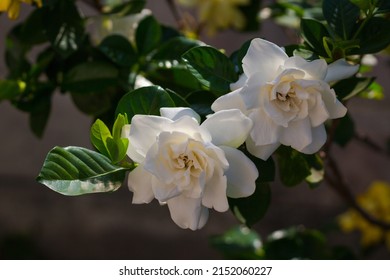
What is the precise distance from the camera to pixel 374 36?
0.69m

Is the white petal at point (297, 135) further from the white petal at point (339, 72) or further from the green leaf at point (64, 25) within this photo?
the green leaf at point (64, 25)

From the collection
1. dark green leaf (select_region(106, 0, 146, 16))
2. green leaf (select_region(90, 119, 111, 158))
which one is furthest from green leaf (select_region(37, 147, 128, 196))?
dark green leaf (select_region(106, 0, 146, 16))

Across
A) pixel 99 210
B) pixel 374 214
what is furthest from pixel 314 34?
pixel 99 210

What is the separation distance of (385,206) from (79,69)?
2.93 feet

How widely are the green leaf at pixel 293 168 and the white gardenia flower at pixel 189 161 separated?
0.14m

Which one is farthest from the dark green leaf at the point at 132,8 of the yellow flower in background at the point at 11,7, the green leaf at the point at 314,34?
the green leaf at the point at 314,34

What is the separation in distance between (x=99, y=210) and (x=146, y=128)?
1643 mm

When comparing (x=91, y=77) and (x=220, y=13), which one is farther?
(x=220, y=13)

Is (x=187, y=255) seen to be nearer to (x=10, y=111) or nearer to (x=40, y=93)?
(x=10, y=111)

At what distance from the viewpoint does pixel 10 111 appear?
2.16 m

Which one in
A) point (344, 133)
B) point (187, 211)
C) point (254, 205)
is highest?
point (187, 211)

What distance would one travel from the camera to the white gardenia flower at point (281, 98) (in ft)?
1.91

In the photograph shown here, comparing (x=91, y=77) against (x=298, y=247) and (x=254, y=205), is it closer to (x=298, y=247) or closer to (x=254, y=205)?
(x=254, y=205)

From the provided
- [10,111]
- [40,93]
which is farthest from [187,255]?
[40,93]
